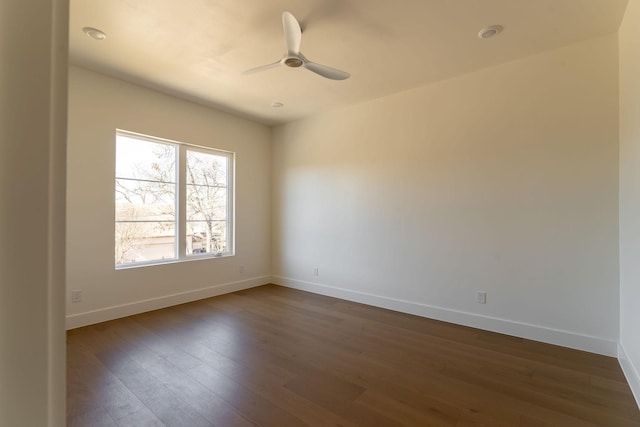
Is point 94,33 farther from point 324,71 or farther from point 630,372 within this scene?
point 630,372

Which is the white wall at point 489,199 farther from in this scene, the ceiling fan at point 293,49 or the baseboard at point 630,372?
the ceiling fan at point 293,49

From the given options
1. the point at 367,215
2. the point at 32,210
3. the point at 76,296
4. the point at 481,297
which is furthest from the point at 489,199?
the point at 76,296

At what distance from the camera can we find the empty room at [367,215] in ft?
7.27

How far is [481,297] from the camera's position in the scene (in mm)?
3324

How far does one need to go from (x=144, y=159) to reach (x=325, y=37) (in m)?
2.76

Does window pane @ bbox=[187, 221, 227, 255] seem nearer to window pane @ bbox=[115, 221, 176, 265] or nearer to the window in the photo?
the window

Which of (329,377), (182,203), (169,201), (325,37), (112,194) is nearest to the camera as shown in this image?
(329,377)

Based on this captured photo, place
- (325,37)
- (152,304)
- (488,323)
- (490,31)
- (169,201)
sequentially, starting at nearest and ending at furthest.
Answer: (490,31) → (325,37) → (488,323) → (152,304) → (169,201)

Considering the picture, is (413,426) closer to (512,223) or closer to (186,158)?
(512,223)

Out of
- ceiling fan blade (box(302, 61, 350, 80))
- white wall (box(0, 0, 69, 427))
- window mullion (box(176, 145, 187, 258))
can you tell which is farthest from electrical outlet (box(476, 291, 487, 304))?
window mullion (box(176, 145, 187, 258))

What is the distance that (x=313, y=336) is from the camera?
313cm

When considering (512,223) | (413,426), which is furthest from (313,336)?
(512,223)

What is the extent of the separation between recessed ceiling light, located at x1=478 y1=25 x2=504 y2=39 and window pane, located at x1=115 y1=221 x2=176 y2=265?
415cm

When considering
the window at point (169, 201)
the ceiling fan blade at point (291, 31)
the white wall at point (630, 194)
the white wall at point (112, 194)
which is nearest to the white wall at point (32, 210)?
the ceiling fan blade at point (291, 31)
